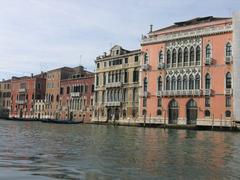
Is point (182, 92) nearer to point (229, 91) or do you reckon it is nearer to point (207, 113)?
point (207, 113)

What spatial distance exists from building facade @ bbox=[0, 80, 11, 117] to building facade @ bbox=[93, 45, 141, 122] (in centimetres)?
2984

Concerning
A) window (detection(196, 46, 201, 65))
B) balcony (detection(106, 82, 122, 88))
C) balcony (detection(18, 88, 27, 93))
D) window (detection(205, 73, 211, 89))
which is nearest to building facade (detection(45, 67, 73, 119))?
balcony (detection(18, 88, 27, 93))

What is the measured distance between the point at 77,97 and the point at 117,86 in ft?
34.9

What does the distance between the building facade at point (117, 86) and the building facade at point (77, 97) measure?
268 cm

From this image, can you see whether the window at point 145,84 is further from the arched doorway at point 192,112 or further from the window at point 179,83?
the arched doorway at point 192,112

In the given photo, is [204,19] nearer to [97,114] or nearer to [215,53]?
[215,53]

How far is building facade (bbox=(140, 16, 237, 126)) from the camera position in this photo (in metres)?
42.7

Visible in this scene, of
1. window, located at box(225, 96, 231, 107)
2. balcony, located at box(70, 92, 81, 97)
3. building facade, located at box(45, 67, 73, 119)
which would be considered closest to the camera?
window, located at box(225, 96, 231, 107)

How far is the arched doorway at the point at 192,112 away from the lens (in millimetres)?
44594

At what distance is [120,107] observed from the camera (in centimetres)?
5378

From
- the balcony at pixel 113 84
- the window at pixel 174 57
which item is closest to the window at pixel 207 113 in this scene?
the window at pixel 174 57

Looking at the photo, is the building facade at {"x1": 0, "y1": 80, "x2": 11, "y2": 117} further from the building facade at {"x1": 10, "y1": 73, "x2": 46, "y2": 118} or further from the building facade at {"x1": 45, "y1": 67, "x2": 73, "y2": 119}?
the building facade at {"x1": 45, "y1": 67, "x2": 73, "y2": 119}

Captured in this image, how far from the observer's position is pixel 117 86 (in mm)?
54281

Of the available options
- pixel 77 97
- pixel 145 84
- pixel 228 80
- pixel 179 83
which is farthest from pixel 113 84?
pixel 228 80
